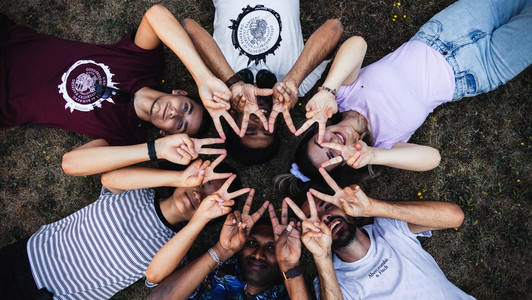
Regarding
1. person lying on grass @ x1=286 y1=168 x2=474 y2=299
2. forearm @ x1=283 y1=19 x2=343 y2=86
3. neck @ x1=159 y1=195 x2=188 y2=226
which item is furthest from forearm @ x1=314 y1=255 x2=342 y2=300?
forearm @ x1=283 y1=19 x2=343 y2=86

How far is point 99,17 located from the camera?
4703mm

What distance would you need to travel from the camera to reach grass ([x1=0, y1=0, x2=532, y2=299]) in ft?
15.0

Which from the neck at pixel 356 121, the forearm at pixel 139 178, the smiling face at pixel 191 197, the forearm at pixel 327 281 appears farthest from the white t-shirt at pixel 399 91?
the forearm at pixel 139 178

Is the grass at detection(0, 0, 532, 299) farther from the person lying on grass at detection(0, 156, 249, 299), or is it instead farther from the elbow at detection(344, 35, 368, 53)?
the elbow at detection(344, 35, 368, 53)

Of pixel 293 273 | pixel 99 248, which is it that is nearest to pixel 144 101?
pixel 99 248

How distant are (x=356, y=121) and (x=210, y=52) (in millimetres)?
1958

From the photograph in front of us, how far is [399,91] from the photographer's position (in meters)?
3.83

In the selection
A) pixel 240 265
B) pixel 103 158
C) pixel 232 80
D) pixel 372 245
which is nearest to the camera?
pixel 103 158

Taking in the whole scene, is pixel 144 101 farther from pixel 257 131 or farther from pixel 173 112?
pixel 257 131

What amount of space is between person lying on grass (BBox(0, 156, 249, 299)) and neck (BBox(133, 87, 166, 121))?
964 mm

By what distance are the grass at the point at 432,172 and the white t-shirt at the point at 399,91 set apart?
78cm

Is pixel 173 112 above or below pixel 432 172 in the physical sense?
above

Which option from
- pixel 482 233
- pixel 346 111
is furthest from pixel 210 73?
pixel 482 233

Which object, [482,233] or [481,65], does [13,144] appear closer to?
[481,65]
